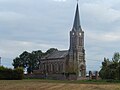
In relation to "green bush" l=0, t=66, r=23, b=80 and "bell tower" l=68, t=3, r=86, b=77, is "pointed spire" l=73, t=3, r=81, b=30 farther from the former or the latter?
"green bush" l=0, t=66, r=23, b=80

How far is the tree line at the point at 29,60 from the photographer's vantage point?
16512 cm

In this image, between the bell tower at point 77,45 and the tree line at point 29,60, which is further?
the tree line at point 29,60

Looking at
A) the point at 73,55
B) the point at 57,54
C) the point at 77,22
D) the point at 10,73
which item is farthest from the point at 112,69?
the point at 57,54

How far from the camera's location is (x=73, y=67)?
14138 centimetres

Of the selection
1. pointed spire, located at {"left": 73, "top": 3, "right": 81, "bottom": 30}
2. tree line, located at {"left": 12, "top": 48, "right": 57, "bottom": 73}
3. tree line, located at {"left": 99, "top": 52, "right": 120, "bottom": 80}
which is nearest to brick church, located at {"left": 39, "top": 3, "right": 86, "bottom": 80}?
pointed spire, located at {"left": 73, "top": 3, "right": 81, "bottom": 30}

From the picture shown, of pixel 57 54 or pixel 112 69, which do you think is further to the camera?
pixel 57 54

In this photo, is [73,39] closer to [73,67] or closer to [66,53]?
[66,53]

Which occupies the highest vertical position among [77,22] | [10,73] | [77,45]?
[77,22]

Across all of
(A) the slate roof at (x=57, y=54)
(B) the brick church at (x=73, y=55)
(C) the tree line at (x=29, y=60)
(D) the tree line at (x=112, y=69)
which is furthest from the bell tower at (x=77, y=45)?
(D) the tree line at (x=112, y=69)

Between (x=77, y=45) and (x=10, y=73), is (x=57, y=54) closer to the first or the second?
(x=77, y=45)

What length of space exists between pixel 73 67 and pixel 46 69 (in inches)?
1262

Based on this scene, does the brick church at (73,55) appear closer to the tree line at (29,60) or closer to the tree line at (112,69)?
the tree line at (29,60)

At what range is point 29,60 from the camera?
6565 inches

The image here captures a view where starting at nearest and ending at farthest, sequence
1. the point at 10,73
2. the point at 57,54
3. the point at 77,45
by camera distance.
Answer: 1. the point at 10,73
2. the point at 77,45
3. the point at 57,54
